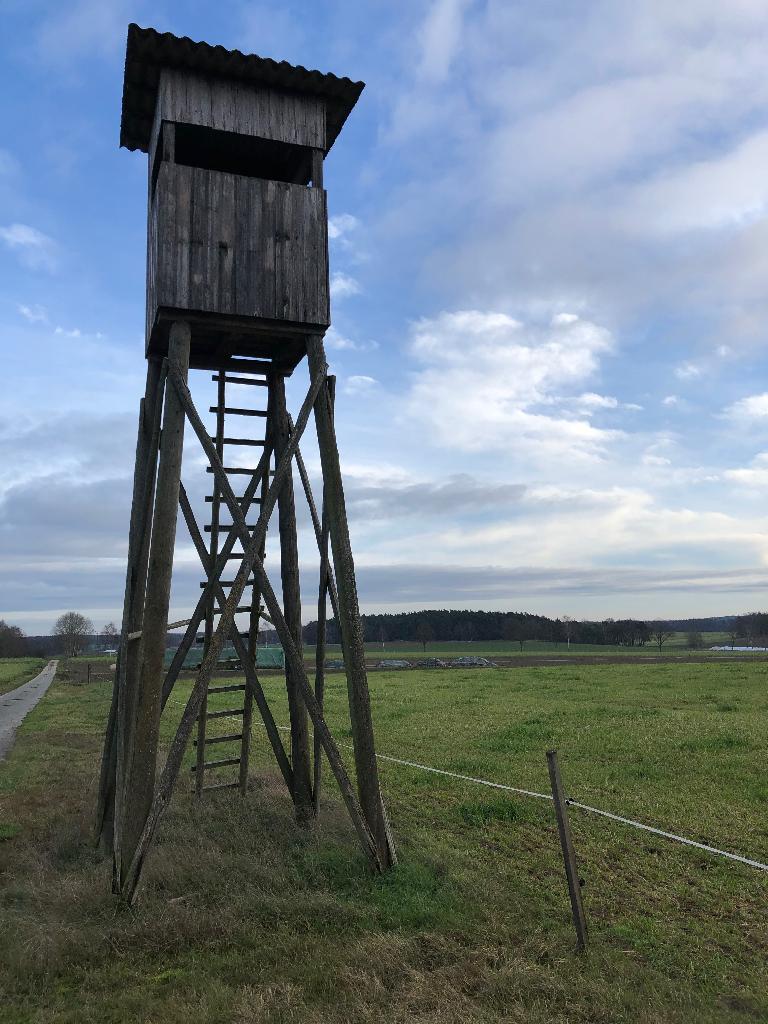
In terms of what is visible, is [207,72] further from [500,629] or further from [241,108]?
[500,629]

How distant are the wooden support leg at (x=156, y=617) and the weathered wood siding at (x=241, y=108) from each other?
9.30 ft

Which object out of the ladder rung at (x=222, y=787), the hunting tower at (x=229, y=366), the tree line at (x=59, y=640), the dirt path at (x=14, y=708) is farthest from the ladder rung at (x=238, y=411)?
the tree line at (x=59, y=640)

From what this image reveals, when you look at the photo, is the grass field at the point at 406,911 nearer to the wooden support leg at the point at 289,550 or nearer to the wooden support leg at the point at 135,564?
the wooden support leg at the point at 135,564

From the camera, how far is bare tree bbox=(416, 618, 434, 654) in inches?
4771

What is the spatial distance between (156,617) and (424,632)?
→ 11562 centimetres

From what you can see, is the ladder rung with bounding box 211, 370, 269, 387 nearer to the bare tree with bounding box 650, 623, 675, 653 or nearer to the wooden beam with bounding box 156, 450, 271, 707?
the wooden beam with bounding box 156, 450, 271, 707

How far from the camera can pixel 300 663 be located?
8.53 m

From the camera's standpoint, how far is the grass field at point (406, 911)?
5145 mm

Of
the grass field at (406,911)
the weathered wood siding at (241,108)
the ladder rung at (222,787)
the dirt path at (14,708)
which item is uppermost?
the weathered wood siding at (241,108)

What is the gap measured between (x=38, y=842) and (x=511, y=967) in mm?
6353

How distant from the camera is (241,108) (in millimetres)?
9195

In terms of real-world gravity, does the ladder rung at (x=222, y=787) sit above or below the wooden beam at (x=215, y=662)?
below

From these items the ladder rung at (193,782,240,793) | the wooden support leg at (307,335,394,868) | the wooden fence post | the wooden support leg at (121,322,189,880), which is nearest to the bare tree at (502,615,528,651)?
the ladder rung at (193,782,240,793)

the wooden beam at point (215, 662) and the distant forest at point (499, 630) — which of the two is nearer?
the wooden beam at point (215, 662)
